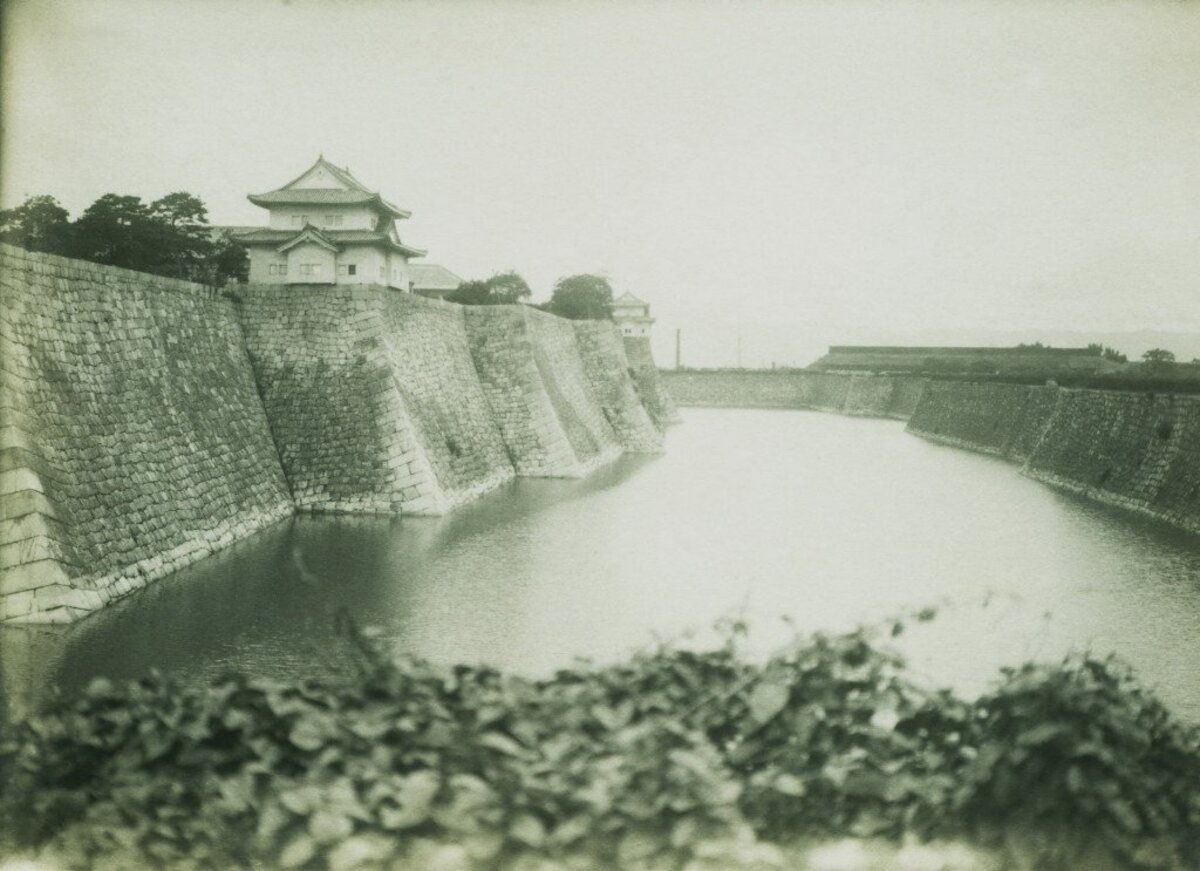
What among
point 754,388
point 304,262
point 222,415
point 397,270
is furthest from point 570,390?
point 754,388

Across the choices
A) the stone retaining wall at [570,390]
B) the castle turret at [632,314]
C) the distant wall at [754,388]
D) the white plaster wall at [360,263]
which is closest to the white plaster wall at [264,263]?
the white plaster wall at [360,263]

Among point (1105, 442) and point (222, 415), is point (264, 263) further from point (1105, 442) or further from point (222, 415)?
point (1105, 442)

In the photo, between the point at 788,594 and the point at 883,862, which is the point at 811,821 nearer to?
the point at 883,862

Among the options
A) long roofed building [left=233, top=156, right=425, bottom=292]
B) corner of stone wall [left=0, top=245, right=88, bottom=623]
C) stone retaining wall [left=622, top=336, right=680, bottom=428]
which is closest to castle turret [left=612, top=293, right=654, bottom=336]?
stone retaining wall [left=622, top=336, right=680, bottom=428]

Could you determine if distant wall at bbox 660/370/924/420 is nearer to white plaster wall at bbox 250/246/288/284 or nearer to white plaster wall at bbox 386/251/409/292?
white plaster wall at bbox 386/251/409/292

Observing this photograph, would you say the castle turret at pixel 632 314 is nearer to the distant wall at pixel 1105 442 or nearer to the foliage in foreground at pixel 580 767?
the distant wall at pixel 1105 442

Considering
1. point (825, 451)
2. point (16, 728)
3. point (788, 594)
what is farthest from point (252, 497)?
point (825, 451)

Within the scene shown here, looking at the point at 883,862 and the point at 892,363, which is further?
the point at 892,363
